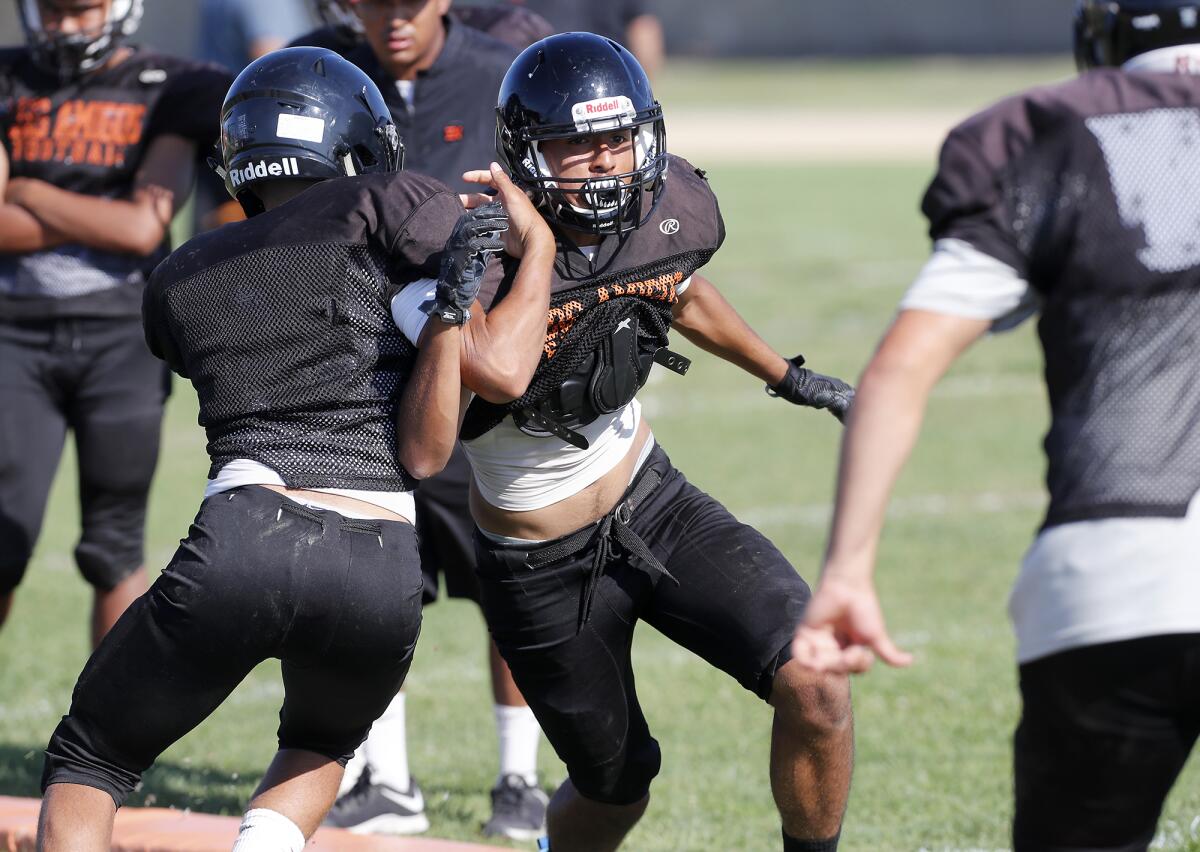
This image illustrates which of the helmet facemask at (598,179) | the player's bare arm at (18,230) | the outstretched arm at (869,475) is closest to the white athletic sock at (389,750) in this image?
the player's bare arm at (18,230)

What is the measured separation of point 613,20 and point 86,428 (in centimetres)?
487

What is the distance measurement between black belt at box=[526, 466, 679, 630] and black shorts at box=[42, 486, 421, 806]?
18.9 inches

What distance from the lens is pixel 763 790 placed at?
4812 millimetres

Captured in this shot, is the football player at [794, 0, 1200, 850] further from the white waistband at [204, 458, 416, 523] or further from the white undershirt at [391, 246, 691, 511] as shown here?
the white undershirt at [391, 246, 691, 511]

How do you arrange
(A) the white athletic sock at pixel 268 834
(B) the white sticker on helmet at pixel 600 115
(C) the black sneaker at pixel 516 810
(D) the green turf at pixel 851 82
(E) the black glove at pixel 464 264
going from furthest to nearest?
(D) the green turf at pixel 851 82 → (C) the black sneaker at pixel 516 810 → (B) the white sticker on helmet at pixel 600 115 → (A) the white athletic sock at pixel 268 834 → (E) the black glove at pixel 464 264

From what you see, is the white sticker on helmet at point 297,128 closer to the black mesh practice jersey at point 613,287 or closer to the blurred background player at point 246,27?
the black mesh practice jersey at point 613,287

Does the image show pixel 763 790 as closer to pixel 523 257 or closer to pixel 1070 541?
pixel 523 257

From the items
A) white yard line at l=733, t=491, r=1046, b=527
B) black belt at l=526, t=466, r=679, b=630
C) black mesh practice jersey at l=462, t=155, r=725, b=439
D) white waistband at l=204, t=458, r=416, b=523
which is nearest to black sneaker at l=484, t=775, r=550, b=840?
black belt at l=526, t=466, r=679, b=630

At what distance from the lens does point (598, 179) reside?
10.9ft

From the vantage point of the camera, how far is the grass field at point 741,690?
4641 mm

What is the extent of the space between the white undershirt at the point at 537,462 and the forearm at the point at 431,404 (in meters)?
0.37

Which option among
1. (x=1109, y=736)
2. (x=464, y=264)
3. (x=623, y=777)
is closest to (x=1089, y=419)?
(x=1109, y=736)

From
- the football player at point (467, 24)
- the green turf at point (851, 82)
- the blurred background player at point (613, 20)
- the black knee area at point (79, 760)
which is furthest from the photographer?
the green turf at point (851, 82)

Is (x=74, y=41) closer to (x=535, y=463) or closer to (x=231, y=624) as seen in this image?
(x=535, y=463)
